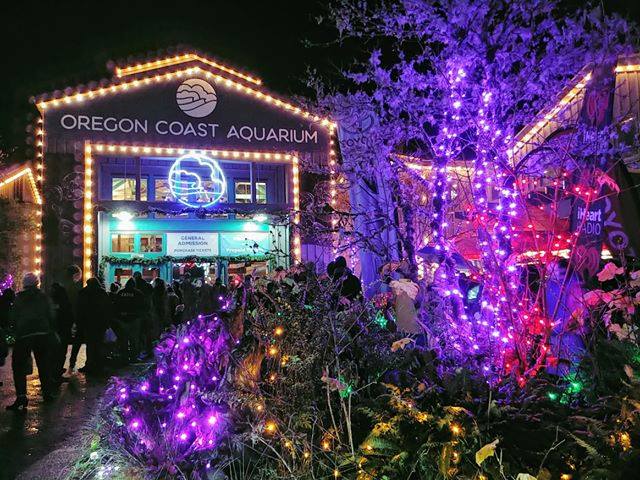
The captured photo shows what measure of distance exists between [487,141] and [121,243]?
13.6 m

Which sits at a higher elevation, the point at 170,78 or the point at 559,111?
the point at 170,78

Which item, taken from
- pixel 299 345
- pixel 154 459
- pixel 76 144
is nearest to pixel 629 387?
pixel 299 345

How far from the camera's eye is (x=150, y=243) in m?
16.1

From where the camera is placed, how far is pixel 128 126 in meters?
15.5

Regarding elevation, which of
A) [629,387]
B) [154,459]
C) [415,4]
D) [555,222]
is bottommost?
[154,459]

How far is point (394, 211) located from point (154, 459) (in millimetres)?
4169

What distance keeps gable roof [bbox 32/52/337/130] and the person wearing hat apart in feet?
30.1

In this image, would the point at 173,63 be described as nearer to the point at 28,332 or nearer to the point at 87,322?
the point at 87,322

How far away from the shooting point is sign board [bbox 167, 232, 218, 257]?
16031 millimetres

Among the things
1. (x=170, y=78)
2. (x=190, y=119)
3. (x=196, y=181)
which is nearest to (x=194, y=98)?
(x=190, y=119)

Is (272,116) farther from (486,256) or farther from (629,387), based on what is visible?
(629,387)

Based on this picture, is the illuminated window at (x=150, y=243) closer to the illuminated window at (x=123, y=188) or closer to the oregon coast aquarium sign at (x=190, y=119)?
the illuminated window at (x=123, y=188)

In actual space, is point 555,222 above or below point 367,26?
below

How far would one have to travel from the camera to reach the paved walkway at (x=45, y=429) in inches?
180
